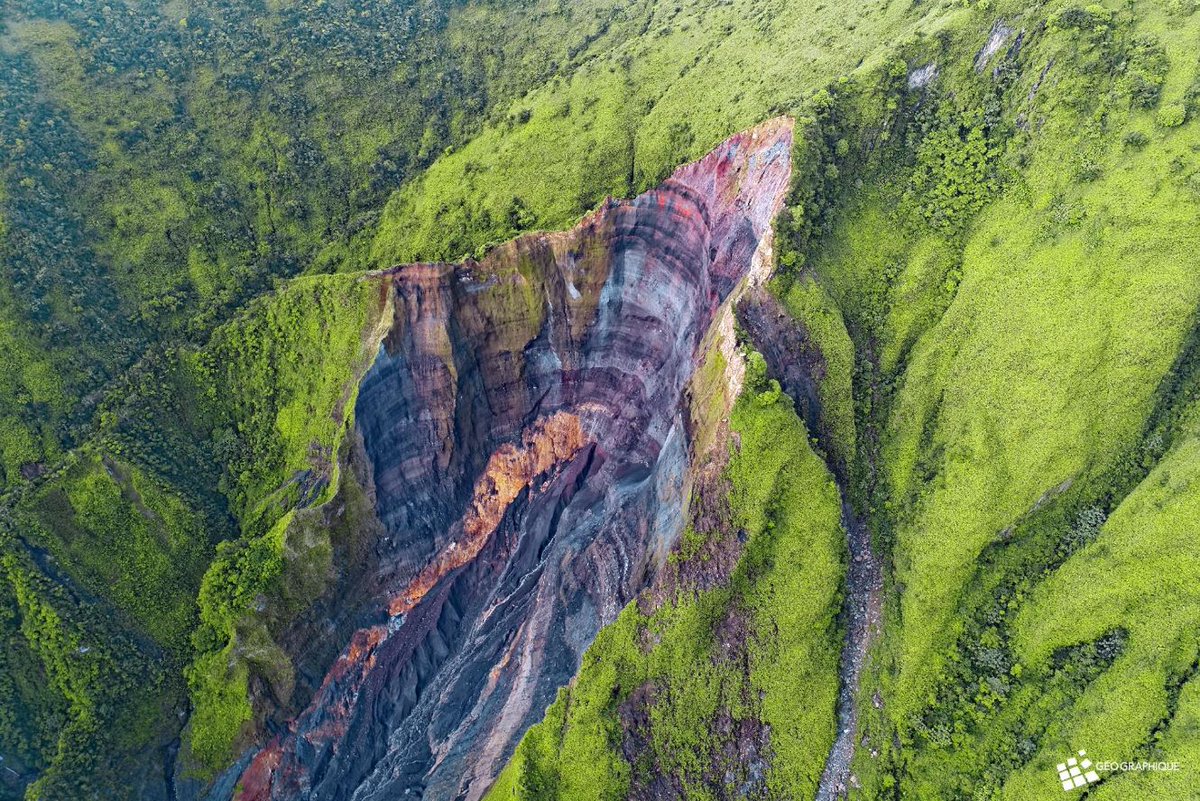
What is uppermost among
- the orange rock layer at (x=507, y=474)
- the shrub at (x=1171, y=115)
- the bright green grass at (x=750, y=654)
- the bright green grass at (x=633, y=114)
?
the bright green grass at (x=633, y=114)

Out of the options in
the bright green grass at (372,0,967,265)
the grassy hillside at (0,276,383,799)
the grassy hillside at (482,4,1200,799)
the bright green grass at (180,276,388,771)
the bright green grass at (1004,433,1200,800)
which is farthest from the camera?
the bright green grass at (372,0,967,265)

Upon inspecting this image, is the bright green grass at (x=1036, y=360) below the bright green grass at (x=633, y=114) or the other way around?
below

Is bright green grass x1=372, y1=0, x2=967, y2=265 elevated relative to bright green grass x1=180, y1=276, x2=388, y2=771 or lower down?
elevated

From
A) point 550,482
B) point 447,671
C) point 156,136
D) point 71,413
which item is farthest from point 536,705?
point 156,136

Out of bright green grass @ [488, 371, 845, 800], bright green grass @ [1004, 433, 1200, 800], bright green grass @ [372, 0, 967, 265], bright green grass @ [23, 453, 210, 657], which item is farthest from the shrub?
bright green grass @ [23, 453, 210, 657]

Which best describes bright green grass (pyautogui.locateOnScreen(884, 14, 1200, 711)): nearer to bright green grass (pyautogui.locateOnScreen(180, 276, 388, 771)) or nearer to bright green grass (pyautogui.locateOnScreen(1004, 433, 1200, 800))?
bright green grass (pyautogui.locateOnScreen(1004, 433, 1200, 800))

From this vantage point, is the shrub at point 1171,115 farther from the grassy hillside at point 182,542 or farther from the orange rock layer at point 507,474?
the grassy hillside at point 182,542

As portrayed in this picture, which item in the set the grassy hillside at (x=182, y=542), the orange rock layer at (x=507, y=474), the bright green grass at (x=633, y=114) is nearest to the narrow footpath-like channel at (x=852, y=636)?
the orange rock layer at (x=507, y=474)
